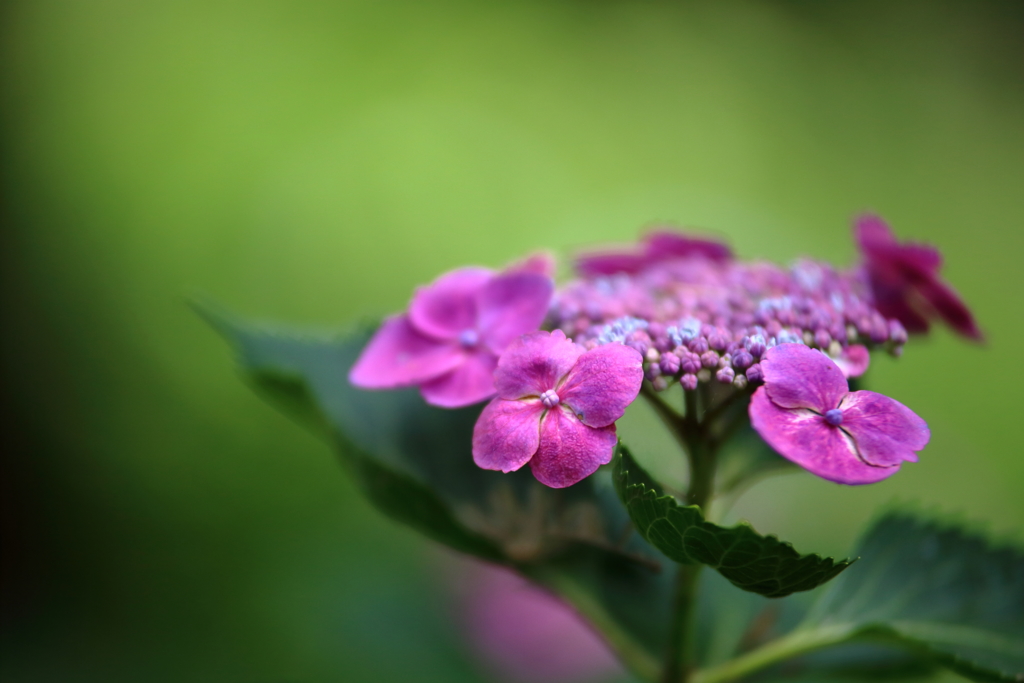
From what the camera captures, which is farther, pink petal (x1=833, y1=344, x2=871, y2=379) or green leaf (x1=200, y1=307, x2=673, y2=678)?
green leaf (x1=200, y1=307, x2=673, y2=678)

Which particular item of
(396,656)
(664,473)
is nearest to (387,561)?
(396,656)

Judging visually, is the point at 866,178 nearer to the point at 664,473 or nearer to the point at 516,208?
the point at 516,208

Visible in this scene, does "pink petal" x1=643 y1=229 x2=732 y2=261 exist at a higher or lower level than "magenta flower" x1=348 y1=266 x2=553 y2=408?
higher

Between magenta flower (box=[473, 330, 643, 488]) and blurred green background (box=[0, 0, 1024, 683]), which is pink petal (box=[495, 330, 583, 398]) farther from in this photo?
blurred green background (box=[0, 0, 1024, 683])

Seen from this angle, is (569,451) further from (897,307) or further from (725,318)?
(897,307)

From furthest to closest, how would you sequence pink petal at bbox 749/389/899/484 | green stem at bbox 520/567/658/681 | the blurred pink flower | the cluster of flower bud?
the blurred pink flower, green stem at bbox 520/567/658/681, the cluster of flower bud, pink petal at bbox 749/389/899/484

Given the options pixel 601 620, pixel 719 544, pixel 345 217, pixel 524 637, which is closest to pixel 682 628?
pixel 601 620

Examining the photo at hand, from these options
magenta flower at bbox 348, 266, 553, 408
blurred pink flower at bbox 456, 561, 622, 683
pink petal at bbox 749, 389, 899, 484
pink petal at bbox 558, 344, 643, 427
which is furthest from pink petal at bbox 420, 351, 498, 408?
blurred pink flower at bbox 456, 561, 622, 683
